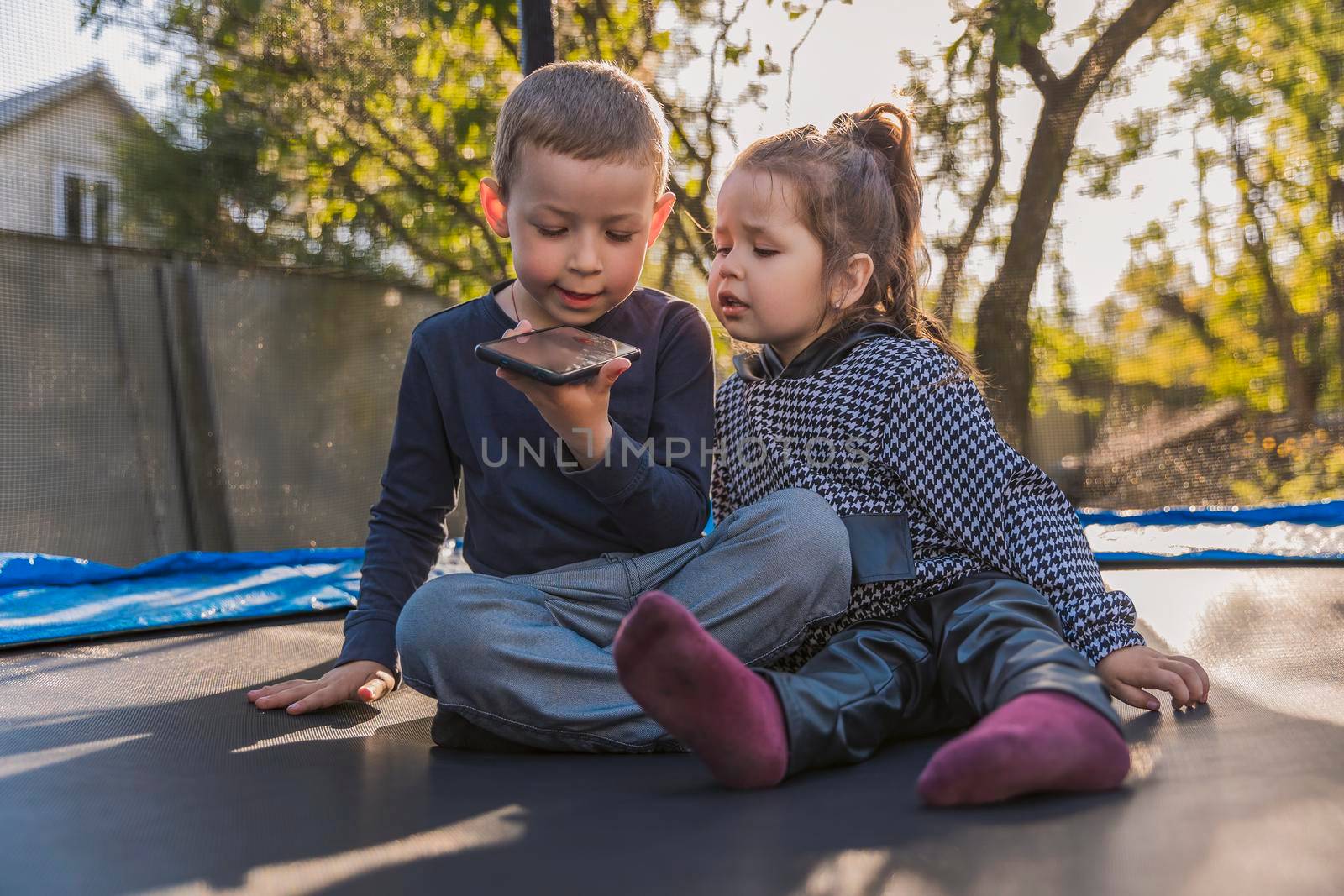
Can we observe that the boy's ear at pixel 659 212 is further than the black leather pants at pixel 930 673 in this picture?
Yes

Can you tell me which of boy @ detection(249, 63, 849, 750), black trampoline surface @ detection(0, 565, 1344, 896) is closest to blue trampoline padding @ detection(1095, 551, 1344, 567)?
black trampoline surface @ detection(0, 565, 1344, 896)

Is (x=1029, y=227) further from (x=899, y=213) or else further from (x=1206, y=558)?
(x=899, y=213)

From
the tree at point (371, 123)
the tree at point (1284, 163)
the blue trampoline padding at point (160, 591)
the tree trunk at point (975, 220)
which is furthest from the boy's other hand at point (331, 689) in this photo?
the tree at point (1284, 163)

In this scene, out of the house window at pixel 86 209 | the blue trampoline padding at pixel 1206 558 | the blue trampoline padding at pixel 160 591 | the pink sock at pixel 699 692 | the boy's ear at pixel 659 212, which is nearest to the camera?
the pink sock at pixel 699 692

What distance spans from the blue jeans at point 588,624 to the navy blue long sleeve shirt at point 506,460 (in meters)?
0.06

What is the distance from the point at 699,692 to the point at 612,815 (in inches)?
3.8

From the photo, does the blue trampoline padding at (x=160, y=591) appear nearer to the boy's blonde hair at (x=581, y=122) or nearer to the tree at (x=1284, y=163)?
the boy's blonde hair at (x=581, y=122)

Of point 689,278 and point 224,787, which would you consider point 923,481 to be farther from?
point 689,278

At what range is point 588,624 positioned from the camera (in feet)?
3.25

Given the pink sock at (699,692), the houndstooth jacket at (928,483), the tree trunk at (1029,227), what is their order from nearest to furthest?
the pink sock at (699,692), the houndstooth jacket at (928,483), the tree trunk at (1029,227)

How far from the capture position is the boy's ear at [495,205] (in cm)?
112

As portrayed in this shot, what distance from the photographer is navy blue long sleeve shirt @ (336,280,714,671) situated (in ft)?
3.45

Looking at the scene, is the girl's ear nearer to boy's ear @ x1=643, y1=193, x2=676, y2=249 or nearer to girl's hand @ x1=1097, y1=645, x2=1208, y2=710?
boy's ear @ x1=643, y1=193, x2=676, y2=249

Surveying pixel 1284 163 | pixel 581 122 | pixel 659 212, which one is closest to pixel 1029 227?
pixel 1284 163
